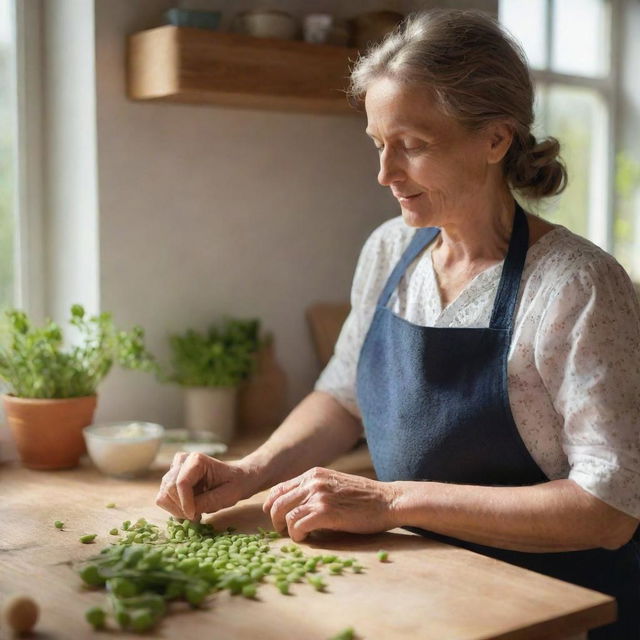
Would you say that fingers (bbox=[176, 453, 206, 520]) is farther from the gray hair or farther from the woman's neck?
the gray hair

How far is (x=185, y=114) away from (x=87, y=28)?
0.30m

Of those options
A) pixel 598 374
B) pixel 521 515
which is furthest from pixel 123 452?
pixel 598 374

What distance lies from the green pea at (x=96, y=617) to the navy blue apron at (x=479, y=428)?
0.64 m

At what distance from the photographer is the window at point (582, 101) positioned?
3459 mm

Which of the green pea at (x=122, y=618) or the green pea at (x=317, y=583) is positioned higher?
the green pea at (x=122, y=618)

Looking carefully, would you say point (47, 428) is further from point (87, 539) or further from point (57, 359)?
point (87, 539)

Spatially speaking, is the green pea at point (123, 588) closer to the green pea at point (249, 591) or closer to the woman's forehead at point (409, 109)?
the green pea at point (249, 591)

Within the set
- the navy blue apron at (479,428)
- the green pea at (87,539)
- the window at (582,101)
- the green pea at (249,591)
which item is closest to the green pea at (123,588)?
the green pea at (249,591)

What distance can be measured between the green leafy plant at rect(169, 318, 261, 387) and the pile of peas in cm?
86

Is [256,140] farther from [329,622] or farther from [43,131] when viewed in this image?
[329,622]

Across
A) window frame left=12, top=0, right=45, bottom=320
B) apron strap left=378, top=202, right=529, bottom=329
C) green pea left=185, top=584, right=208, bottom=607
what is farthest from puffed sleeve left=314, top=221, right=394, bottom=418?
window frame left=12, top=0, right=45, bottom=320

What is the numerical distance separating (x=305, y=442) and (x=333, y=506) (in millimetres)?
358

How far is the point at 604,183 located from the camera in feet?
12.3

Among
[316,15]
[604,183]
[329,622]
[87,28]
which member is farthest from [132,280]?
[604,183]
